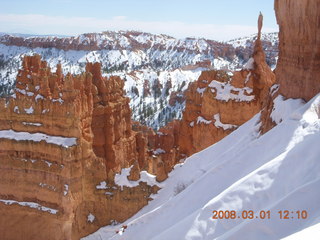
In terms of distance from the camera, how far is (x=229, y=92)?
17016 millimetres

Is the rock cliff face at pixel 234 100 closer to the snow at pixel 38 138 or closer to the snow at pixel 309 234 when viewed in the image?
the snow at pixel 38 138

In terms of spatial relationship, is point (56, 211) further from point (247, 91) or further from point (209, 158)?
point (247, 91)

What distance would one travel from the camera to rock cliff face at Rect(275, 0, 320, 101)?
820cm

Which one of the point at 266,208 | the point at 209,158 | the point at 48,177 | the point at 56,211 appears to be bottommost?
the point at 56,211

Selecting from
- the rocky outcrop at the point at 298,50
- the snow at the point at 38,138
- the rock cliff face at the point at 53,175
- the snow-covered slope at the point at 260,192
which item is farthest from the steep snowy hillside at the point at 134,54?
the snow-covered slope at the point at 260,192

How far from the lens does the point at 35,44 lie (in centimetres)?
12438

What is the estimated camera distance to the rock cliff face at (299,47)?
26.9 feet

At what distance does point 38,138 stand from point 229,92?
8.85 m

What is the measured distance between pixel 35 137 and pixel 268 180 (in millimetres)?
9193

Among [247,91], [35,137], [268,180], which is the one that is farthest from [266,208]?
[247,91]

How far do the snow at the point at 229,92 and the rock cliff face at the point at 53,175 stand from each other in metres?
6.41

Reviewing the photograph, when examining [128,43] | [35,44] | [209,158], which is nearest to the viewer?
[209,158]

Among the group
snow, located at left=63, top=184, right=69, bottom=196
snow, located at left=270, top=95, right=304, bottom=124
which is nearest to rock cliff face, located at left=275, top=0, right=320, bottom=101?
snow, located at left=270, top=95, right=304, bottom=124
